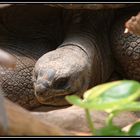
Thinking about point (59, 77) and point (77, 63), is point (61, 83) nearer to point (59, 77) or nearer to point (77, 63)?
point (59, 77)

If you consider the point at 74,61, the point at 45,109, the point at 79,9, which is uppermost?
the point at 79,9

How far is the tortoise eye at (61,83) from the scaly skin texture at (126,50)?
505 millimetres

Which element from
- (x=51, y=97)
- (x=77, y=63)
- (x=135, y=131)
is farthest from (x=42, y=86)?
(x=135, y=131)

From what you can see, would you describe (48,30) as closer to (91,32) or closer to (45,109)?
(91,32)

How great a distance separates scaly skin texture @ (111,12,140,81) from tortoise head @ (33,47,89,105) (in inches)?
12.6

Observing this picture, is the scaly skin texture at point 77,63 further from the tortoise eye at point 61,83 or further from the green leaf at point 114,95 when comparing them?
the green leaf at point 114,95

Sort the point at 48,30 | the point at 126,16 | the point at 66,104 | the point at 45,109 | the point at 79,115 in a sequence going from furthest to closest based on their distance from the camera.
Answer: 1. the point at 48,30
2. the point at 126,16
3. the point at 45,109
4. the point at 66,104
5. the point at 79,115

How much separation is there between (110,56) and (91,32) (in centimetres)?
18

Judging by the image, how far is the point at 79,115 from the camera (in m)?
1.91

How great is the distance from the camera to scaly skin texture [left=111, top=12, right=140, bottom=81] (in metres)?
3.15

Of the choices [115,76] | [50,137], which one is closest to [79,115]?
[50,137]

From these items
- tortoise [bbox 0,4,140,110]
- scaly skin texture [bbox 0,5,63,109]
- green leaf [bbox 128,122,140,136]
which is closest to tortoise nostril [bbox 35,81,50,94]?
tortoise [bbox 0,4,140,110]

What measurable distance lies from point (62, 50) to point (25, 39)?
715 mm

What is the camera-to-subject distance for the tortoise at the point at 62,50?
2.82 metres
